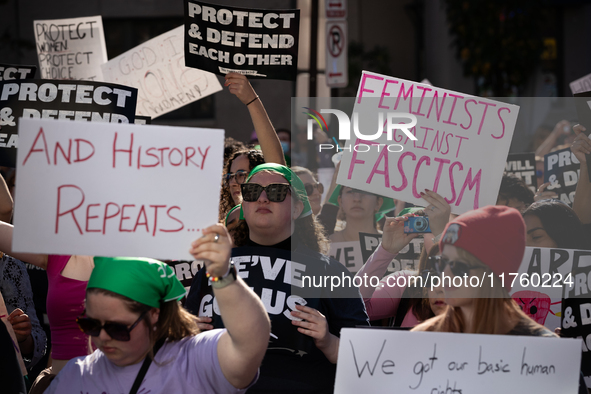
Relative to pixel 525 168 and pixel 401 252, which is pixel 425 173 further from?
pixel 525 168

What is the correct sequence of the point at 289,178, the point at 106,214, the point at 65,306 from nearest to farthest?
the point at 106,214, the point at 65,306, the point at 289,178

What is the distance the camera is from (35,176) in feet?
6.06

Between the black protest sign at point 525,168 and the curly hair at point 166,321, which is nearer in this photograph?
the curly hair at point 166,321

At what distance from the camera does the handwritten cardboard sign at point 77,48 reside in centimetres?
488

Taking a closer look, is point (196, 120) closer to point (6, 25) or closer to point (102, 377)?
point (6, 25)

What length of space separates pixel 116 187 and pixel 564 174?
3.40 meters

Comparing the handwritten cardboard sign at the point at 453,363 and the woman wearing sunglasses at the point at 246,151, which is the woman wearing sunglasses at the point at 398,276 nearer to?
the woman wearing sunglasses at the point at 246,151

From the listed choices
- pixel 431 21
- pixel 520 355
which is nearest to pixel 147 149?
pixel 520 355

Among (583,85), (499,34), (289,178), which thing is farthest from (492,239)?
(499,34)

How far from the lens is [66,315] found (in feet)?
8.68

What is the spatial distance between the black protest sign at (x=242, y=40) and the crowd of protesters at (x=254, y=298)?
0.18 m

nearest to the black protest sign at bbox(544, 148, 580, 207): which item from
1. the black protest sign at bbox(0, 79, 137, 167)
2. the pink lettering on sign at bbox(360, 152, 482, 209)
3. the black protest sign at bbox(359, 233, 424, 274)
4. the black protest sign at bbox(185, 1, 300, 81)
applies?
the black protest sign at bbox(359, 233, 424, 274)

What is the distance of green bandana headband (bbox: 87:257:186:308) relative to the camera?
1950 mm

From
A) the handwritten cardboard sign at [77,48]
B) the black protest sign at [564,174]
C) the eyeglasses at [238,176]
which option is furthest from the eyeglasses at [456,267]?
the handwritten cardboard sign at [77,48]
